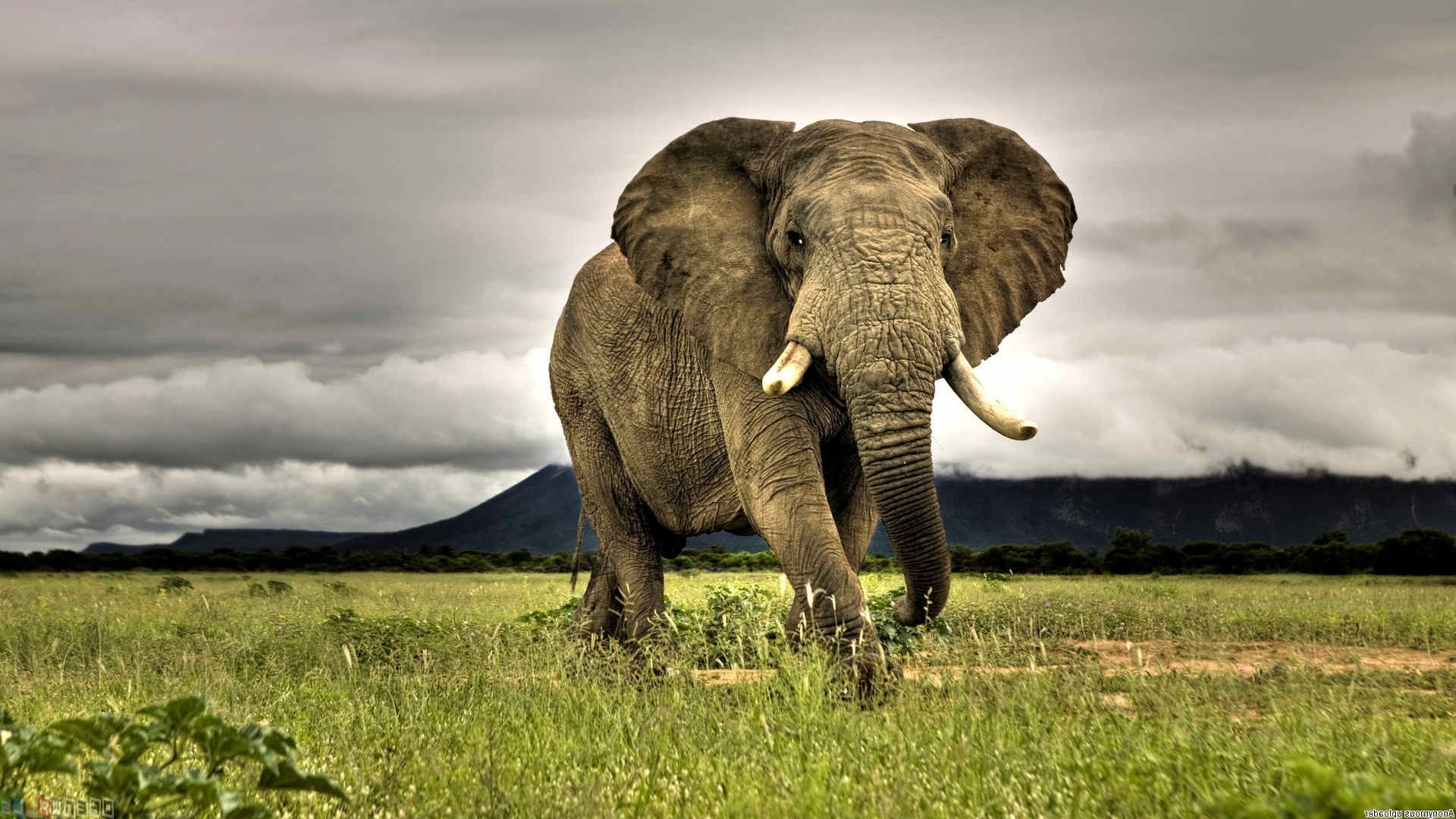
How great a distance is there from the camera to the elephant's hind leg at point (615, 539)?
12.3 m

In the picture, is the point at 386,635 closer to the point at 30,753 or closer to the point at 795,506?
the point at 795,506

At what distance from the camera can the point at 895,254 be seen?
8.45m

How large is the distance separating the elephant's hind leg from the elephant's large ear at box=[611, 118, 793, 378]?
292cm

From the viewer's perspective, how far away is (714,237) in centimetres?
989

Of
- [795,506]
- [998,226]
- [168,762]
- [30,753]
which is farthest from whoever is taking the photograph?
[998,226]

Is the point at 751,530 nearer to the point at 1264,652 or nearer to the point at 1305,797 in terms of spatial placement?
the point at 1264,652

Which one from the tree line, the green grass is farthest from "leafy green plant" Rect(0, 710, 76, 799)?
the tree line

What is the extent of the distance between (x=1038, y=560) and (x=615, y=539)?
74.8 ft

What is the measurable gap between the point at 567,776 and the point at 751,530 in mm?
5773

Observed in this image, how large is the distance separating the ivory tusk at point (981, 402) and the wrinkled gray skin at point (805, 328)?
0.21m

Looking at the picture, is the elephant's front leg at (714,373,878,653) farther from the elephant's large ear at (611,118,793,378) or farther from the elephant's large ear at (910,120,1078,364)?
the elephant's large ear at (910,120,1078,364)

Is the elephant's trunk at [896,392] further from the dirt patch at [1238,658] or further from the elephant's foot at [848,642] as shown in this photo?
the dirt patch at [1238,658]

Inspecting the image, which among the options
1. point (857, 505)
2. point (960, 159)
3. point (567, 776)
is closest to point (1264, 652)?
point (857, 505)

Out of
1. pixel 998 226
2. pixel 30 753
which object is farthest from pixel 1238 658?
pixel 30 753
